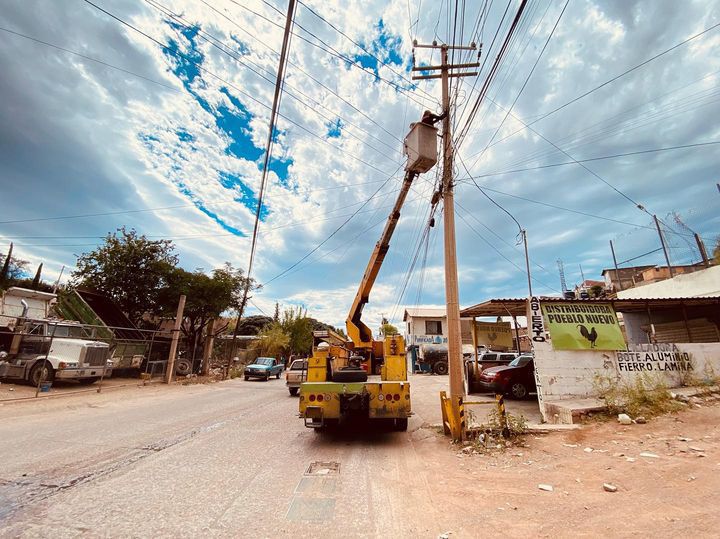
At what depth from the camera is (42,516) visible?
3.18 m

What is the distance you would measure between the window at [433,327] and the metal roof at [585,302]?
2416 centimetres

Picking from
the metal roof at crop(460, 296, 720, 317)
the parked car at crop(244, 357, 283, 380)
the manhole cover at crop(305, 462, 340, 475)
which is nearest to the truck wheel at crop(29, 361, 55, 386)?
the parked car at crop(244, 357, 283, 380)

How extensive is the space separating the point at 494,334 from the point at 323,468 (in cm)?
1096

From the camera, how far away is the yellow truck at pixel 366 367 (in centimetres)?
649

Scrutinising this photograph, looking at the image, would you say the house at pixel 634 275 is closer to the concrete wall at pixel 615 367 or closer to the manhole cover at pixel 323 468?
the concrete wall at pixel 615 367

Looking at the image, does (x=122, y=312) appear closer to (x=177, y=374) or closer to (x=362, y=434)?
(x=177, y=374)

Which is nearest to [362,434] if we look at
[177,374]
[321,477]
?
[321,477]

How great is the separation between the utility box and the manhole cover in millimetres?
6598

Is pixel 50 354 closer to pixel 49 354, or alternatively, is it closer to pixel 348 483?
pixel 49 354

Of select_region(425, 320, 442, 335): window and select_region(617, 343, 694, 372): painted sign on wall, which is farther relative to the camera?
select_region(425, 320, 442, 335): window

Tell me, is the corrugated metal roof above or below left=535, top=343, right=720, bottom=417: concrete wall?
above

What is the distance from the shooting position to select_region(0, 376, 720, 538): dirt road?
3.11 m

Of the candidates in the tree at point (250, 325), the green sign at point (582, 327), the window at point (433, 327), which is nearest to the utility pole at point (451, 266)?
the green sign at point (582, 327)

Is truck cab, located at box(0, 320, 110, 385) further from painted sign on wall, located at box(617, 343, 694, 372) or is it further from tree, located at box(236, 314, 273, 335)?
tree, located at box(236, 314, 273, 335)
